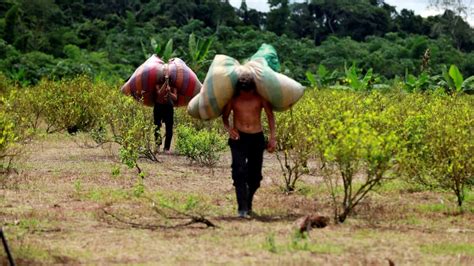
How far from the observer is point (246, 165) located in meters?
7.54

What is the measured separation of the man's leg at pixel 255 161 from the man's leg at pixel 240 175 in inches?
5.3

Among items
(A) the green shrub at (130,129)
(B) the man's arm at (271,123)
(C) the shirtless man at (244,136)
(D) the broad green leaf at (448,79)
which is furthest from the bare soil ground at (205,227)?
(D) the broad green leaf at (448,79)

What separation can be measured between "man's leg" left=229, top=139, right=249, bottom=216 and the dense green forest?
2008 centimetres

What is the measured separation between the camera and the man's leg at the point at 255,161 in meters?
7.57

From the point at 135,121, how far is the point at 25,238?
5538 millimetres

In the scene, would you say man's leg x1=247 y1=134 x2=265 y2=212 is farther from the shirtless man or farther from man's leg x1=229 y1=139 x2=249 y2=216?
man's leg x1=229 y1=139 x2=249 y2=216

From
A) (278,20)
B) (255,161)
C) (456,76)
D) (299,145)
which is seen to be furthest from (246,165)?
(278,20)

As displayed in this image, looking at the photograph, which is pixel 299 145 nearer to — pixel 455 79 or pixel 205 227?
pixel 205 227

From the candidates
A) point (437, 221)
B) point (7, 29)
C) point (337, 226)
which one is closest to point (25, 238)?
point (337, 226)

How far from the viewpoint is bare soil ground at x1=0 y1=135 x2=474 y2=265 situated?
5.73m

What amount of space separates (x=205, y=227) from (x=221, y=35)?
47.9 m

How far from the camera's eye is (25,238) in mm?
6285

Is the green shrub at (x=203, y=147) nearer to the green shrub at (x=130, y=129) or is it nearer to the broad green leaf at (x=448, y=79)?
the green shrub at (x=130, y=129)

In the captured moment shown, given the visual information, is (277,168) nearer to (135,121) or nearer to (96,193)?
(135,121)
